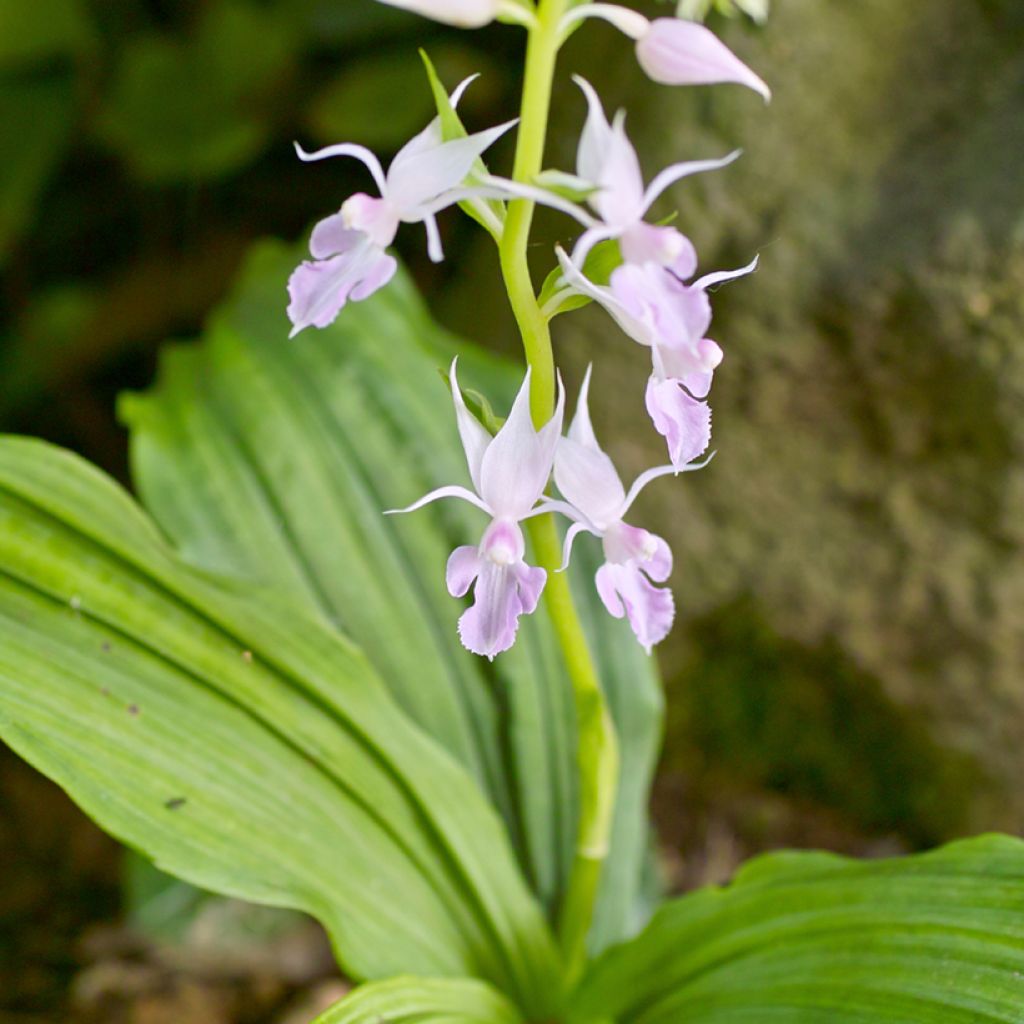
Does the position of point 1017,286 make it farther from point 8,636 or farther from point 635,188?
point 8,636

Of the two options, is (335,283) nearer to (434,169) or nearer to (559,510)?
(434,169)

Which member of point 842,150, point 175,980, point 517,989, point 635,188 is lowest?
point 175,980

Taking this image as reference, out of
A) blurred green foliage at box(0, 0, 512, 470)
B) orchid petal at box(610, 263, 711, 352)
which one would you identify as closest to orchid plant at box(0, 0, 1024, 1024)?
orchid petal at box(610, 263, 711, 352)

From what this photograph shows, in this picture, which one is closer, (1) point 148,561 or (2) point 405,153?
(2) point 405,153

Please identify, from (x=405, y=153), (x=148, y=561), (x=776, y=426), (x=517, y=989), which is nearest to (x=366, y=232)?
(x=405, y=153)

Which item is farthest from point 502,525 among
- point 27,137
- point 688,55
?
point 27,137

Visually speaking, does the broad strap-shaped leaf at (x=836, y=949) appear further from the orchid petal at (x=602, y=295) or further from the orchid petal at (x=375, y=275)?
the orchid petal at (x=375, y=275)

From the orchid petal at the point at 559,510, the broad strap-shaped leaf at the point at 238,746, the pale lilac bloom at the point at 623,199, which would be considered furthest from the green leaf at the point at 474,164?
the broad strap-shaped leaf at the point at 238,746
